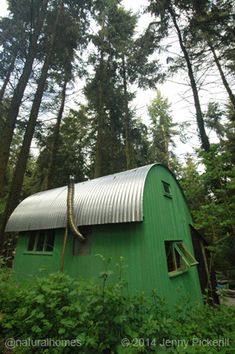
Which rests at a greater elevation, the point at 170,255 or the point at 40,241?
the point at 40,241

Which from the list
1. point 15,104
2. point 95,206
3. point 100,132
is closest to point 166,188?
point 95,206

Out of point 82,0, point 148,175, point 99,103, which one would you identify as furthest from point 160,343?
point 99,103

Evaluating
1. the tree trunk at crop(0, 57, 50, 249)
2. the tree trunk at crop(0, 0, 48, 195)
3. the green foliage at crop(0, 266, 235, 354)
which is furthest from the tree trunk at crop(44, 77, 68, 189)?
the green foliage at crop(0, 266, 235, 354)

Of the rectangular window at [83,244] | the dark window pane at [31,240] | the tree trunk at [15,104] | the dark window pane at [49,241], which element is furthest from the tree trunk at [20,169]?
the rectangular window at [83,244]

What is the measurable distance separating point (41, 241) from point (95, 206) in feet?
12.5

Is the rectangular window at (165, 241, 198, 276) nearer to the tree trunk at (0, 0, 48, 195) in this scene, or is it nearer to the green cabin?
the green cabin

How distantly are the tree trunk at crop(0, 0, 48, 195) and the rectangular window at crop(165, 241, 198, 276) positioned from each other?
22.8 ft

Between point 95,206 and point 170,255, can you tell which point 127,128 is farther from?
point 170,255

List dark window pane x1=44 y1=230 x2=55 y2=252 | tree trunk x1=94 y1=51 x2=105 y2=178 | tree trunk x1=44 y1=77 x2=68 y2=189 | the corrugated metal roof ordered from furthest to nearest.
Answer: tree trunk x1=94 y1=51 x2=105 y2=178
tree trunk x1=44 y1=77 x2=68 y2=189
dark window pane x1=44 y1=230 x2=55 y2=252
the corrugated metal roof

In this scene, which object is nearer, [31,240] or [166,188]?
[166,188]

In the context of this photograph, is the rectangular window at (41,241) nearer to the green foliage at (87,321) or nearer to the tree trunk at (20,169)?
the tree trunk at (20,169)

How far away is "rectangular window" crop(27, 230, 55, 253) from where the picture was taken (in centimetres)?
881

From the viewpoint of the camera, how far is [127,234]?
6.29 m

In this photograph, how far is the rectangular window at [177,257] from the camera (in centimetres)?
765
